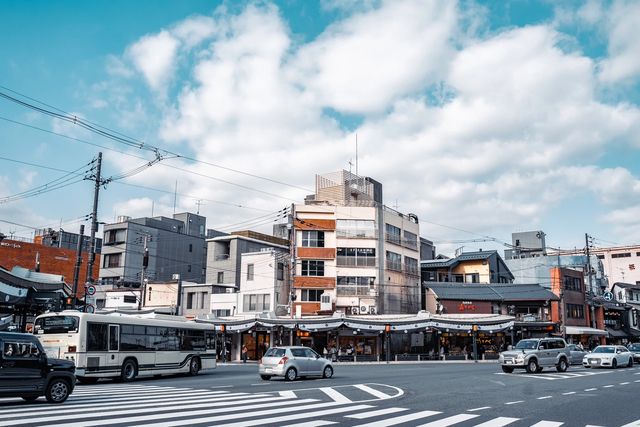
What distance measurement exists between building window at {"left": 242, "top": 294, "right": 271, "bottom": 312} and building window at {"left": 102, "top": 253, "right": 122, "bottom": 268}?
24.9 m

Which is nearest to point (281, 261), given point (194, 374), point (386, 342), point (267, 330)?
point (267, 330)

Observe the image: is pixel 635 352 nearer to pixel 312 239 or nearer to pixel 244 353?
pixel 312 239

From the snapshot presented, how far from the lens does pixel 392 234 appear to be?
5925 cm

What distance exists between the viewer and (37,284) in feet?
100

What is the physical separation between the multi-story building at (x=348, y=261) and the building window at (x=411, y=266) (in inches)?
30.1

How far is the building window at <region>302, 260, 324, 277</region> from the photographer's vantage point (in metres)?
54.4

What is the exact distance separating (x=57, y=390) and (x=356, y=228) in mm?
42707

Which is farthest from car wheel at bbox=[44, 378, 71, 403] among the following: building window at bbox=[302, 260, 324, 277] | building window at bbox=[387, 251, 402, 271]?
building window at bbox=[387, 251, 402, 271]

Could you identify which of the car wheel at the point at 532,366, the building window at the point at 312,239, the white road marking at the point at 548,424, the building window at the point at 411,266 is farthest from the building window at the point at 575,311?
the white road marking at the point at 548,424

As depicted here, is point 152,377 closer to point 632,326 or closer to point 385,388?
point 385,388

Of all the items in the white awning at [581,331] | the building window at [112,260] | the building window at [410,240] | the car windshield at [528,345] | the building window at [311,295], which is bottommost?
the car windshield at [528,345]

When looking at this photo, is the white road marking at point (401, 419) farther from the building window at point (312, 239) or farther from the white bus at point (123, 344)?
the building window at point (312, 239)

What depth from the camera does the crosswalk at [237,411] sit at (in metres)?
11.7

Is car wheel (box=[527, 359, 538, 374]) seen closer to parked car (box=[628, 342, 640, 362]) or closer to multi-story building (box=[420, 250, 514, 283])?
parked car (box=[628, 342, 640, 362])
